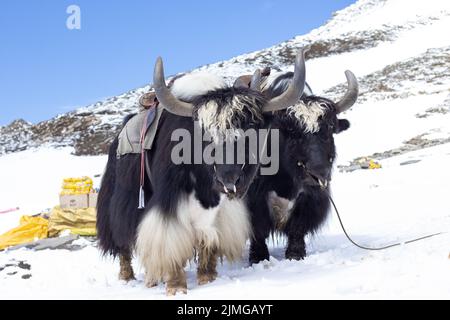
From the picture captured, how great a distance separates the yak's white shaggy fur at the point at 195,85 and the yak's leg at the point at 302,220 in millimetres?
1302

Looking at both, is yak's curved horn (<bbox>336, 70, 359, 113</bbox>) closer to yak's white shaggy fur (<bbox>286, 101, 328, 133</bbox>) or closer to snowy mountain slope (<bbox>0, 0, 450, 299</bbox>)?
yak's white shaggy fur (<bbox>286, 101, 328, 133</bbox>)

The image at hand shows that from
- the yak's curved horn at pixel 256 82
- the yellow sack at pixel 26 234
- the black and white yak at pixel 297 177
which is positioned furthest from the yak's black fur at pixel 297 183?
the yellow sack at pixel 26 234

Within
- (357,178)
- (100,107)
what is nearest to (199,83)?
(357,178)

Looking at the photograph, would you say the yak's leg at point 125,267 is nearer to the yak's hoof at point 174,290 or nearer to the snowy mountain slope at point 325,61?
the yak's hoof at point 174,290

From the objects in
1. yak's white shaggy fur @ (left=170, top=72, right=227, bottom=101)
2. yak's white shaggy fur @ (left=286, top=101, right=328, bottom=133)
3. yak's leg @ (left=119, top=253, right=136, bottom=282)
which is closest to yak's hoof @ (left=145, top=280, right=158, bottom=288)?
yak's leg @ (left=119, top=253, right=136, bottom=282)

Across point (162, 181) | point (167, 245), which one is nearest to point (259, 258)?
point (167, 245)

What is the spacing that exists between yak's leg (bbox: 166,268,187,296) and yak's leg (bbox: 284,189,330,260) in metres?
1.27

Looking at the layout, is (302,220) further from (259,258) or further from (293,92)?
(293,92)

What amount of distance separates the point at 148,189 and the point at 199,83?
0.89 meters

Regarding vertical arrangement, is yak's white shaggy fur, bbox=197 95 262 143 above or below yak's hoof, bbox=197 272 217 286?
above

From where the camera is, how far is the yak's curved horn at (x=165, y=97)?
3352 mm

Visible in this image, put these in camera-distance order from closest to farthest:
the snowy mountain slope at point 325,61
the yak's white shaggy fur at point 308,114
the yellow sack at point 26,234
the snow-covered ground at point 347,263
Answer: the snow-covered ground at point 347,263
the yak's white shaggy fur at point 308,114
the yellow sack at point 26,234
the snowy mountain slope at point 325,61

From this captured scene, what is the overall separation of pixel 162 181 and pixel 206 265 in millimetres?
739

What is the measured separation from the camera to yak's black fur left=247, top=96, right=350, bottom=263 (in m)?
4.07
